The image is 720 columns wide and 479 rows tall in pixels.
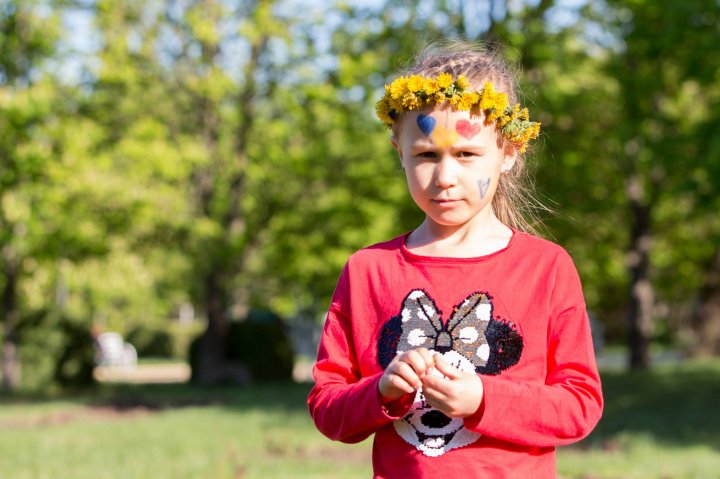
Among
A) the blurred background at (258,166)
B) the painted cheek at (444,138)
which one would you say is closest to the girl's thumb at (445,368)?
the painted cheek at (444,138)

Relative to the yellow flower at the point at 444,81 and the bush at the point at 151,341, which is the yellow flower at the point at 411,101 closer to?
the yellow flower at the point at 444,81

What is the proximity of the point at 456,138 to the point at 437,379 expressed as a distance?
61 centimetres

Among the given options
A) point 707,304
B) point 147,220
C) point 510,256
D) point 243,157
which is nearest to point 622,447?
point 510,256

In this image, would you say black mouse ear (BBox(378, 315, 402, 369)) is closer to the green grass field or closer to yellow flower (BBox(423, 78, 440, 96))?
yellow flower (BBox(423, 78, 440, 96))

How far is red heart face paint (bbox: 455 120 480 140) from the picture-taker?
228cm

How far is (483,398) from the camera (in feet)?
6.81

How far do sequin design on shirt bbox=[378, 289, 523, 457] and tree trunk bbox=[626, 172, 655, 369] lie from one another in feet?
63.9

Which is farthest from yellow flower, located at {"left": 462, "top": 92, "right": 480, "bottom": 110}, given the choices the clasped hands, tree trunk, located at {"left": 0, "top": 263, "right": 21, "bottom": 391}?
tree trunk, located at {"left": 0, "top": 263, "right": 21, "bottom": 391}

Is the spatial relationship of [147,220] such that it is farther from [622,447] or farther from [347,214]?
[622,447]

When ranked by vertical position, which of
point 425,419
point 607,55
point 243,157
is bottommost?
point 425,419

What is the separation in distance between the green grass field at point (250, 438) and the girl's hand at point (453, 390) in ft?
21.1

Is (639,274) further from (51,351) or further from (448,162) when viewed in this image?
(448,162)

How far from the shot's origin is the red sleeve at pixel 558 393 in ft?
6.89

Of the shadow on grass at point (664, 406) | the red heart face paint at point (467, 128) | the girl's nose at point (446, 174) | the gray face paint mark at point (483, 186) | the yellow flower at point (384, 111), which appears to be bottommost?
the shadow on grass at point (664, 406)
